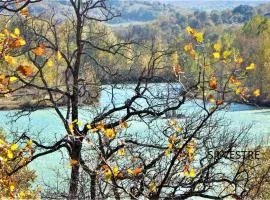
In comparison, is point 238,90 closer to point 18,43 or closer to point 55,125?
point 18,43

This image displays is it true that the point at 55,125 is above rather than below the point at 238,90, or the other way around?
below

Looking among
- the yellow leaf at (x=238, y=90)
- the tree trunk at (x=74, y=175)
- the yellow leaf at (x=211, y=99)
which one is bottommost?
the tree trunk at (x=74, y=175)

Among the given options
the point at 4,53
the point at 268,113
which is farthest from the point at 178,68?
the point at 268,113

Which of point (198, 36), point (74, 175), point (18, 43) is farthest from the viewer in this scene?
point (74, 175)

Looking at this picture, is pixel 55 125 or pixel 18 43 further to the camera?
pixel 55 125

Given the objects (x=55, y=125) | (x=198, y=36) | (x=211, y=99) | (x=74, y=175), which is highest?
(x=198, y=36)

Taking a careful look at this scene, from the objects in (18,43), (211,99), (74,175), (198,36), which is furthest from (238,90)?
(74,175)

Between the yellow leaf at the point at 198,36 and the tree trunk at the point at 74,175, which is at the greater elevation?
the yellow leaf at the point at 198,36

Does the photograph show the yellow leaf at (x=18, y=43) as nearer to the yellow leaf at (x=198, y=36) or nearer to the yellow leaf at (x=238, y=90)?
the yellow leaf at (x=198, y=36)

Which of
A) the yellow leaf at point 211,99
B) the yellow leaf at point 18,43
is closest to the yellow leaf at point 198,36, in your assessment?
the yellow leaf at point 211,99

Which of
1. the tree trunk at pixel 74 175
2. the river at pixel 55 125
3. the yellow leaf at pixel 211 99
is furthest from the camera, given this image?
the river at pixel 55 125

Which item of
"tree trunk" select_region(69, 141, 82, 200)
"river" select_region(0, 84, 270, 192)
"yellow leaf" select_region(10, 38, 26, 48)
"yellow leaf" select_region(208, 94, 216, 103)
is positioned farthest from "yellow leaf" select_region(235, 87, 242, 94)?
"river" select_region(0, 84, 270, 192)

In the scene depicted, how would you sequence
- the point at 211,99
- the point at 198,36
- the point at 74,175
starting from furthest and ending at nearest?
1. the point at 74,175
2. the point at 211,99
3. the point at 198,36

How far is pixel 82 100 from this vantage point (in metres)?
9.64
